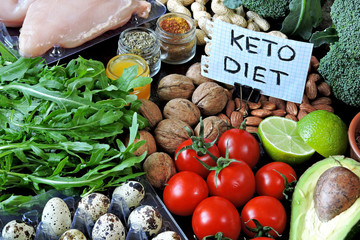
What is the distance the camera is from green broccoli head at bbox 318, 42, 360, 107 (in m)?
1.39

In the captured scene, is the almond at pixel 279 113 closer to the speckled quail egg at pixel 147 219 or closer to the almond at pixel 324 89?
the almond at pixel 324 89

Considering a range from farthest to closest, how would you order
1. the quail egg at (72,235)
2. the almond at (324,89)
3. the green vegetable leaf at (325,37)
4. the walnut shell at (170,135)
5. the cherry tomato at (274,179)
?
the green vegetable leaf at (325,37), the almond at (324,89), the walnut shell at (170,135), the cherry tomato at (274,179), the quail egg at (72,235)

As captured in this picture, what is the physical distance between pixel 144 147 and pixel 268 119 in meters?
0.40

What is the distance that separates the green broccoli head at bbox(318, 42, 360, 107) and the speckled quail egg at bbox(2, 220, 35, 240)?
1.07 metres

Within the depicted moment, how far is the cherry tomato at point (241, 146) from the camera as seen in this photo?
3.87 feet

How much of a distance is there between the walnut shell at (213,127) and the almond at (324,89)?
0.41m

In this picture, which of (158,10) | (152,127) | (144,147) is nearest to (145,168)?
(144,147)

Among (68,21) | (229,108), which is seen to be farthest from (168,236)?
(68,21)

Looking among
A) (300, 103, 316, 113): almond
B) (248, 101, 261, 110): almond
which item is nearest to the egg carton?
(248, 101, 261, 110): almond

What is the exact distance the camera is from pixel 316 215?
3.36ft

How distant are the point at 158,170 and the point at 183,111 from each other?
0.83 feet

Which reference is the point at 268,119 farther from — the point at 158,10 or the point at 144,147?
the point at 158,10

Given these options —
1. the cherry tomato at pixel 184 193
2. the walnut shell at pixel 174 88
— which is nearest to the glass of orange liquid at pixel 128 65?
the walnut shell at pixel 174 88

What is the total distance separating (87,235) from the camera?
98cm
